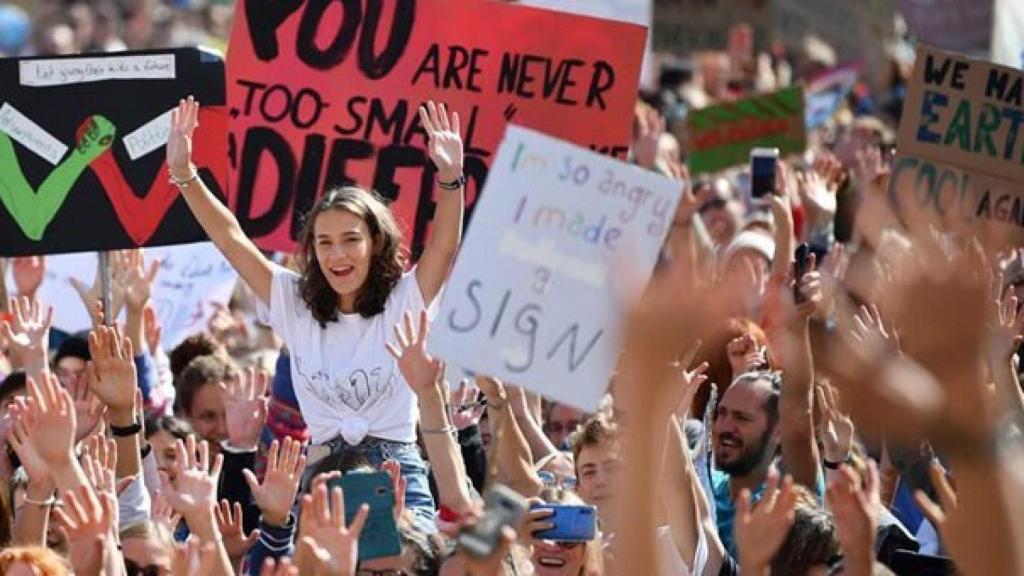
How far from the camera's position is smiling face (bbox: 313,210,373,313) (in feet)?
21.7

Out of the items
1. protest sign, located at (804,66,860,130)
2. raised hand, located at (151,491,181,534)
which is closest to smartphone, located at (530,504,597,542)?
raised hand, located at (151,491,181,534)

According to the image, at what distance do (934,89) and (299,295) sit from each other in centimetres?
326

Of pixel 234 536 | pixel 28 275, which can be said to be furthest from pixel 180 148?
pixel 28 275

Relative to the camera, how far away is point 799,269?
23.8 feet

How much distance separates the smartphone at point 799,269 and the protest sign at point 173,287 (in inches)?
127

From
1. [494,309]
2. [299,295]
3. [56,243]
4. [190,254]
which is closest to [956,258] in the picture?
[494,309]

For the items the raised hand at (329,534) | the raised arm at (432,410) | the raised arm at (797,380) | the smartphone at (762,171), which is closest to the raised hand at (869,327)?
the raised arm at (797,380)

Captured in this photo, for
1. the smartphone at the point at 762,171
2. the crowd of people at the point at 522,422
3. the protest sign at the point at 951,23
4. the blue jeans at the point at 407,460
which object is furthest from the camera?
the protest sign at the point at 951,23

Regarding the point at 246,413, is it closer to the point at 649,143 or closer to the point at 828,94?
the point at 649,143

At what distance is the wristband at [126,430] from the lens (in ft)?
22.4

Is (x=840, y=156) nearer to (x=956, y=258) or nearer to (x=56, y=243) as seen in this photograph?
(x=56, y=243)

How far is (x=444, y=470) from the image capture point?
602 cm

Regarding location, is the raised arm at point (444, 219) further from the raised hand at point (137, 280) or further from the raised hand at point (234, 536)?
the raised hand at point (137, 280)

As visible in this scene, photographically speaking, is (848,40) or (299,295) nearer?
(299,295)
